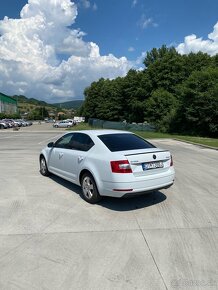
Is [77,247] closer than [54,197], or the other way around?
[77,247]

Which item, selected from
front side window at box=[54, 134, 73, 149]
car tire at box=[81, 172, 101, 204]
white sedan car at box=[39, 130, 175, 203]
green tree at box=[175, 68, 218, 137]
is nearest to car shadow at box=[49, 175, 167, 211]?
car tire at box=[81, 172, 101, 204]

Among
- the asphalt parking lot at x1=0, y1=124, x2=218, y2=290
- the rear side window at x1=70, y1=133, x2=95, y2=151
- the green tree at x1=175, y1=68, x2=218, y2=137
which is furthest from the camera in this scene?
the green tree at x1=175, y1=68, x2=218, y2=137

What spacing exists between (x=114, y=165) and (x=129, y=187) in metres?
0.49

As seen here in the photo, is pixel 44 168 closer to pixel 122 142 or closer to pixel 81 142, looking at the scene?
pixel 81 142

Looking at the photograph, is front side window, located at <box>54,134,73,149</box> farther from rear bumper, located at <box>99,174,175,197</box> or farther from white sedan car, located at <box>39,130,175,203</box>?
rear bumper, located at <box>99,174,175,197</box>

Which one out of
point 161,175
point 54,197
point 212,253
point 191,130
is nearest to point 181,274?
point 212,253

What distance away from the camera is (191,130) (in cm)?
3172

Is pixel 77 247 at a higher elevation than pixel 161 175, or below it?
below

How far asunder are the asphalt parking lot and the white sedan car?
0.43 m

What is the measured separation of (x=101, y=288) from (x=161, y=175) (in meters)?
3.03

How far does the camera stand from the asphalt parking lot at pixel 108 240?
127 inches

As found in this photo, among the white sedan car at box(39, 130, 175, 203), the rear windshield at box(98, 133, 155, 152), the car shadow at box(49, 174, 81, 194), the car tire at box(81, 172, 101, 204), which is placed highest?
the rear windshield at box(98, 133, 155, 152)

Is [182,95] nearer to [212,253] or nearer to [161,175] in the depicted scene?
[161,175]

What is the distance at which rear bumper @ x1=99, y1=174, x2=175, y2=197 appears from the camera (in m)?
5.27
